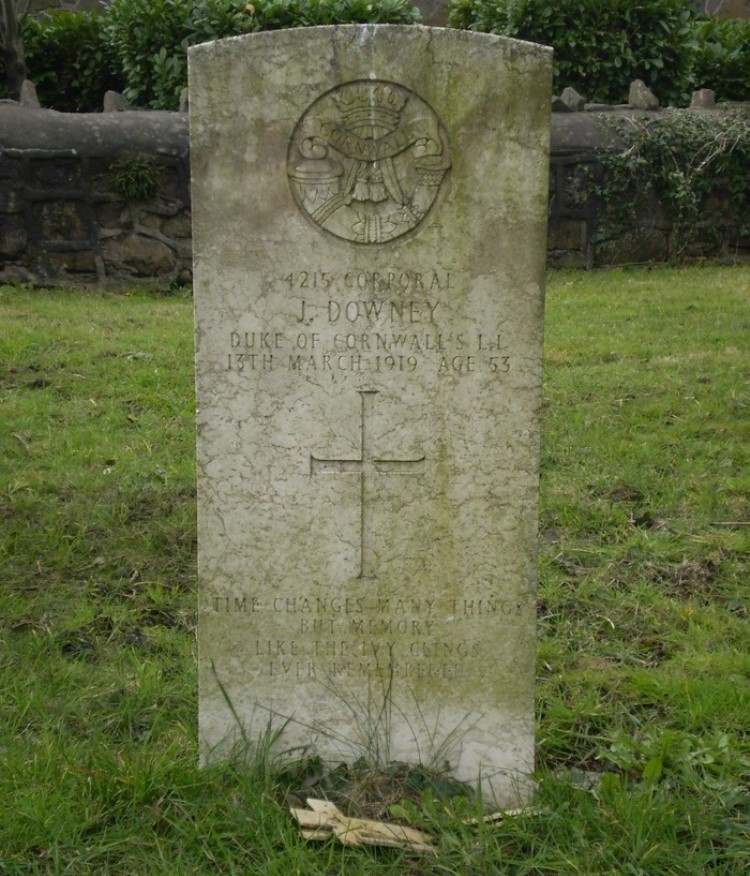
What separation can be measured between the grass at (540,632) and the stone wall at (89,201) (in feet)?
6.23

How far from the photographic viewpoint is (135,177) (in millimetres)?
8508

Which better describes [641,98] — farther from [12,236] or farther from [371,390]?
[371,390]

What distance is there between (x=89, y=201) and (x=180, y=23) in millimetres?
2937

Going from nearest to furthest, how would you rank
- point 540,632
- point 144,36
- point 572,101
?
point 540,632, point 572,101, point 144,36

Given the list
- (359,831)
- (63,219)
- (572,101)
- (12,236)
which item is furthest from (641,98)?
(359,831)

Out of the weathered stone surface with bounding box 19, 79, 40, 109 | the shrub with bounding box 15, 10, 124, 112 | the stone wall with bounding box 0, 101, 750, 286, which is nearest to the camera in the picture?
the stone wall with bounding box 0, 101, 750, 286

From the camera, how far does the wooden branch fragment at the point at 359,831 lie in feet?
8.22

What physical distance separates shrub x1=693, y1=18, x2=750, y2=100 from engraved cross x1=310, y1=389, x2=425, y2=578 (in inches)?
400

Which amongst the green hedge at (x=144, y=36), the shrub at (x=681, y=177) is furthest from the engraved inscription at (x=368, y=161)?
the green hedge at (x=144, y=36)

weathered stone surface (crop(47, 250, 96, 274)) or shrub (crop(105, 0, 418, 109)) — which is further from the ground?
shrub (crop(105, 0, 418, 109))

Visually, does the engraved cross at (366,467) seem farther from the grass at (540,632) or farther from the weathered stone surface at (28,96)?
the weathered stone surface at (28,96)

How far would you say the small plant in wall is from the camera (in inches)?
334

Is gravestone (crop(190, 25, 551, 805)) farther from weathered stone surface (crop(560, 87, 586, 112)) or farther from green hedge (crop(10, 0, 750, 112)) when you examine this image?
green hedge (crop(10, 0, 750, 112))

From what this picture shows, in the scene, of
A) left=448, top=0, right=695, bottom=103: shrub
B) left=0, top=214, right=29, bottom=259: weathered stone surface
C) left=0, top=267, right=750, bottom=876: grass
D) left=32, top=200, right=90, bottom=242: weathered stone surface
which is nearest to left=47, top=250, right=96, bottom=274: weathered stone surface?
left=32, top=200, right=90, bottom=242: weathered stone surface
